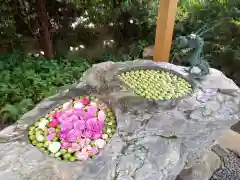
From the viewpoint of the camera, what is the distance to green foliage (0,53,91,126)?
261 centimetres

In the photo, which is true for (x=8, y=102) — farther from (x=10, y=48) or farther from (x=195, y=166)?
(x=195, y=166)

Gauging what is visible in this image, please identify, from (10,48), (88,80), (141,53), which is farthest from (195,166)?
(10,48)

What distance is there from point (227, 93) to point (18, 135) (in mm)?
1469

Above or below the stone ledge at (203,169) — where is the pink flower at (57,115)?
above

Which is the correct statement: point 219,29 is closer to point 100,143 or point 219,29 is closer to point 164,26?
point 164,26

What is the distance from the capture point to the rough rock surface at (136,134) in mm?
1170

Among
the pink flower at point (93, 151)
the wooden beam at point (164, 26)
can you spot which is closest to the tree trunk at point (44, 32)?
the wooden beam at point (164, 26)

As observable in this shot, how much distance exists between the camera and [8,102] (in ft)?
9.18

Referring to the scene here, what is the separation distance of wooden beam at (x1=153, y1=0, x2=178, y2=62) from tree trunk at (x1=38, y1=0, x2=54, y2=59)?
77.3 inches

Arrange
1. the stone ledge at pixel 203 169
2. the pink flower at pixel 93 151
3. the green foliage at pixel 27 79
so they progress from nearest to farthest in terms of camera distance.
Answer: the pink flower at pixel 93 151 → the stone ledge at pixel 203 169 → the green foliage at pixel 27 79

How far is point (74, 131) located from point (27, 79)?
1.96 metres

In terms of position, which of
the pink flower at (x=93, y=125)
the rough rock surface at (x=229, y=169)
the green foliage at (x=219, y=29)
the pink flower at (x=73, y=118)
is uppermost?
the green foliage at (x=219, y=29)

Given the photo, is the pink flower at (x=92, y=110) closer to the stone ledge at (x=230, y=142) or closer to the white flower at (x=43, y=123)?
the white flower at (x=43, y=123)

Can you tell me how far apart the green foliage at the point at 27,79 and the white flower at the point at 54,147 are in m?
1.35
